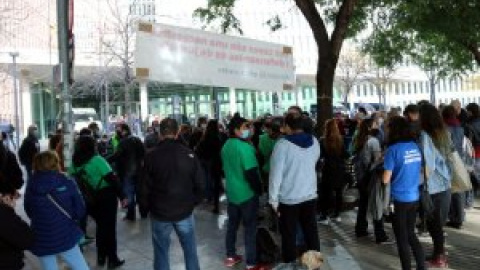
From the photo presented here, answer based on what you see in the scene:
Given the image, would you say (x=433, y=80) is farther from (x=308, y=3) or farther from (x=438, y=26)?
(x=308, y=3)

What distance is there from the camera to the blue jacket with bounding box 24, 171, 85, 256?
5590mm

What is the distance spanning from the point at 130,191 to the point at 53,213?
567 cm

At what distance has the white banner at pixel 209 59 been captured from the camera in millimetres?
6793

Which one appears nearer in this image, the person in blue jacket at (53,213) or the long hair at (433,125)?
the person in blue jacket at (53,213)

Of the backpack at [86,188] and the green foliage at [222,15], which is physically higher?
the green foliage at [222,15]

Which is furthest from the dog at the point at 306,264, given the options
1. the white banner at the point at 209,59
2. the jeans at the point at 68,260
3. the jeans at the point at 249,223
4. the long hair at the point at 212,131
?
the long hair at the point at 212,131

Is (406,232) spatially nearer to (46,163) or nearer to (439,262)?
(439,262)

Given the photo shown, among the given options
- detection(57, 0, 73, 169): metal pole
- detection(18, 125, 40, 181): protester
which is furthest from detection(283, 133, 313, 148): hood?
detection(18, 125, 40, 181): protester

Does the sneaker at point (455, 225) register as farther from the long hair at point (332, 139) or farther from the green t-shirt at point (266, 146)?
the green t-shirt at point (266, 146)

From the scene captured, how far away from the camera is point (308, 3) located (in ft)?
36.9

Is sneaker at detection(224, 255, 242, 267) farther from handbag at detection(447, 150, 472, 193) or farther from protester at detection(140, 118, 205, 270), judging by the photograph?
handbag at detection(447, 150, 472, 193)

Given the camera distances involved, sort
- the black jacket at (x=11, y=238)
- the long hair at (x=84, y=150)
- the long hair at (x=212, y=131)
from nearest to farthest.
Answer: the black jacket at (x=11, y=238)
the long hair at (x=84, y=150)
the long hair at (x=212, y=131)

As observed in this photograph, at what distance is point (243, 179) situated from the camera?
7.01 m

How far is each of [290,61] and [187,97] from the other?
1775 inches
